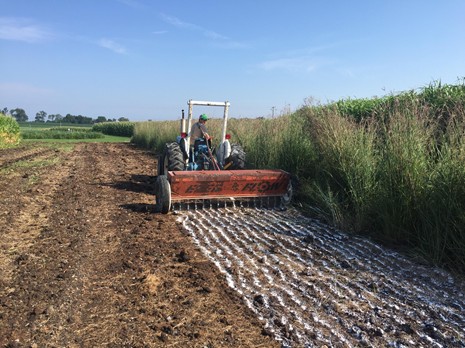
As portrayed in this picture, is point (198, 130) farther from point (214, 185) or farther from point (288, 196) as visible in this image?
point (288, 196)

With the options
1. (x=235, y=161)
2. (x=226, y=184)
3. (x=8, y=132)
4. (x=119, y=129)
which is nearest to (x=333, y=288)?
(x=226, y=184)

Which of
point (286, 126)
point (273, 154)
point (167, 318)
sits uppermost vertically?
point (286, 126)

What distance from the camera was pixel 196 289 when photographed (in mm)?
3814

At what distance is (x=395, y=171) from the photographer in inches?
202

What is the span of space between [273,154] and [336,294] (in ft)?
18.8

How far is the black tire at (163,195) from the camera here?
6465 mm

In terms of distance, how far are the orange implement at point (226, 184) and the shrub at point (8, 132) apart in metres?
21.8

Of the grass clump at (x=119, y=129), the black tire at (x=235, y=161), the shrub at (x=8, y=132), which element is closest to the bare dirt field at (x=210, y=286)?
the black tire at (x=235, y=161)

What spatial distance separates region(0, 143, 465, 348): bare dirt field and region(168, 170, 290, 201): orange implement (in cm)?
52

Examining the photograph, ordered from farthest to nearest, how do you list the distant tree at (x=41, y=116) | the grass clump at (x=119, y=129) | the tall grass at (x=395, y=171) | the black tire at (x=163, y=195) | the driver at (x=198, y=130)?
the distant tree at (x=41, y=116)
the grass clump at (x=119, y=129)
the driver at (x=198, y=130)
the black tire at (x=163, y=195)
the tall grass at (x=395, y=171)

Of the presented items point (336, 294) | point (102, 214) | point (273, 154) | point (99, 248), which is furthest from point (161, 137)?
point (336, 294)

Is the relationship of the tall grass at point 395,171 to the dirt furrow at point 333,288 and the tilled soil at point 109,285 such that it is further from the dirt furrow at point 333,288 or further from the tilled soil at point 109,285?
the tilled soil at point 109,285

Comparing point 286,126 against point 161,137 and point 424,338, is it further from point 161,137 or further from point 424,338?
point 161,137

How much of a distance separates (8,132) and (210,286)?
2711 cm
